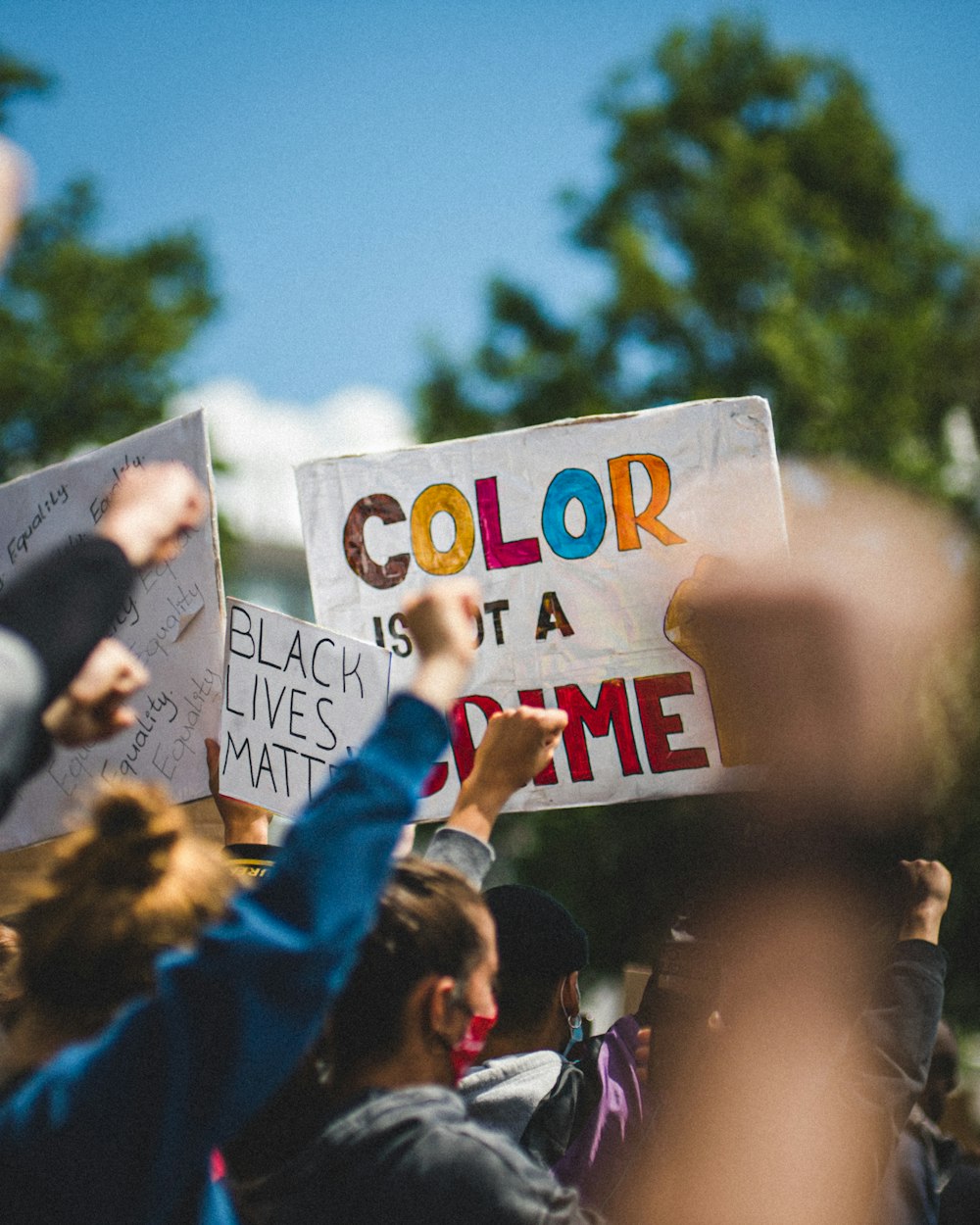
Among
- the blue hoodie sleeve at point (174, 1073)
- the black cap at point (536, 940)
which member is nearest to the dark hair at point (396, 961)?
the blue hoodie sleeve at point (174, 1073)

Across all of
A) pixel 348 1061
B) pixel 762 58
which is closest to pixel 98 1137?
pixel 348 1061

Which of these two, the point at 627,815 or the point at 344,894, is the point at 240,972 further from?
the point at 627,815

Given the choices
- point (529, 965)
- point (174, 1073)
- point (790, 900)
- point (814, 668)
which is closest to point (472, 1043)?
point (529, 965)

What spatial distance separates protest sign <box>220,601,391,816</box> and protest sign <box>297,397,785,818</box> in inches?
13.2

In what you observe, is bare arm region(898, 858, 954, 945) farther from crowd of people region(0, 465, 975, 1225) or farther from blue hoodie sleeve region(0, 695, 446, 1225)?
blue hoodie sleeve region(0, 695, 446, 1225)

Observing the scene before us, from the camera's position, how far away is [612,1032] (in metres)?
2.46

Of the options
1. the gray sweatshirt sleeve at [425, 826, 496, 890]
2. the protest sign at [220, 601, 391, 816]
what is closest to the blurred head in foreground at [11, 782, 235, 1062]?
the gray sweatshirt sleeve at [425, 826, 496, 890]

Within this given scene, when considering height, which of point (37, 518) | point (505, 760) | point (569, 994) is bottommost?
point (569, 994)

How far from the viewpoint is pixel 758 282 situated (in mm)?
15523

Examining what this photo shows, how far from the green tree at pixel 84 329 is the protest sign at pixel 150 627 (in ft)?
36.3

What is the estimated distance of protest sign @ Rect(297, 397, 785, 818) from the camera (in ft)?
9.55

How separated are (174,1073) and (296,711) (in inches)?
63.3

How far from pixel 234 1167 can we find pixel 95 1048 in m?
Answer: 0.58

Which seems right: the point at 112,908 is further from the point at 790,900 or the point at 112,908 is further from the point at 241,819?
the point at 241,819
